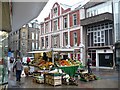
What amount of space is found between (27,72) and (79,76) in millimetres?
5572

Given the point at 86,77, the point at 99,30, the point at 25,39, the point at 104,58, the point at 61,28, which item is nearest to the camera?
the point at 86,77

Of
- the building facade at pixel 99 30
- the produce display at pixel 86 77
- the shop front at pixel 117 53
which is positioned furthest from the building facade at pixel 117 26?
the produce display at pixel 86 77

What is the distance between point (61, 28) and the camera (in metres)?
35.4

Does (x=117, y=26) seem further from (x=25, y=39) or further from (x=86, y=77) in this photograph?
(x=25, y=39)

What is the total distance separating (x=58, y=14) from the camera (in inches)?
1459

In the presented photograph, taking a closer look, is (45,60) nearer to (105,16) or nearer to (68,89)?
(68,89)

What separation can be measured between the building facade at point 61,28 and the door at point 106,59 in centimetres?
391

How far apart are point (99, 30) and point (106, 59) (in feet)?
15.2

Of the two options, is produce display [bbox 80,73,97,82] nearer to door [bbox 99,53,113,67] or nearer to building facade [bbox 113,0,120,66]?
building facade [bbox 113,0,120,66]

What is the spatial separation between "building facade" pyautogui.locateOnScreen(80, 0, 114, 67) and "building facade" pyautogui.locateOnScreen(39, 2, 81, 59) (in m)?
1.52

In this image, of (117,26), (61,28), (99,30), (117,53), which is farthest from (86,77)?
(61,28)

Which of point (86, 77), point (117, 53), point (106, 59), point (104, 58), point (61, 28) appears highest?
point (61, 28)

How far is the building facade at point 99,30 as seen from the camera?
2678 centimetres

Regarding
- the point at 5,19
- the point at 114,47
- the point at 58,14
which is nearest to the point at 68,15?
the point at 58,14
